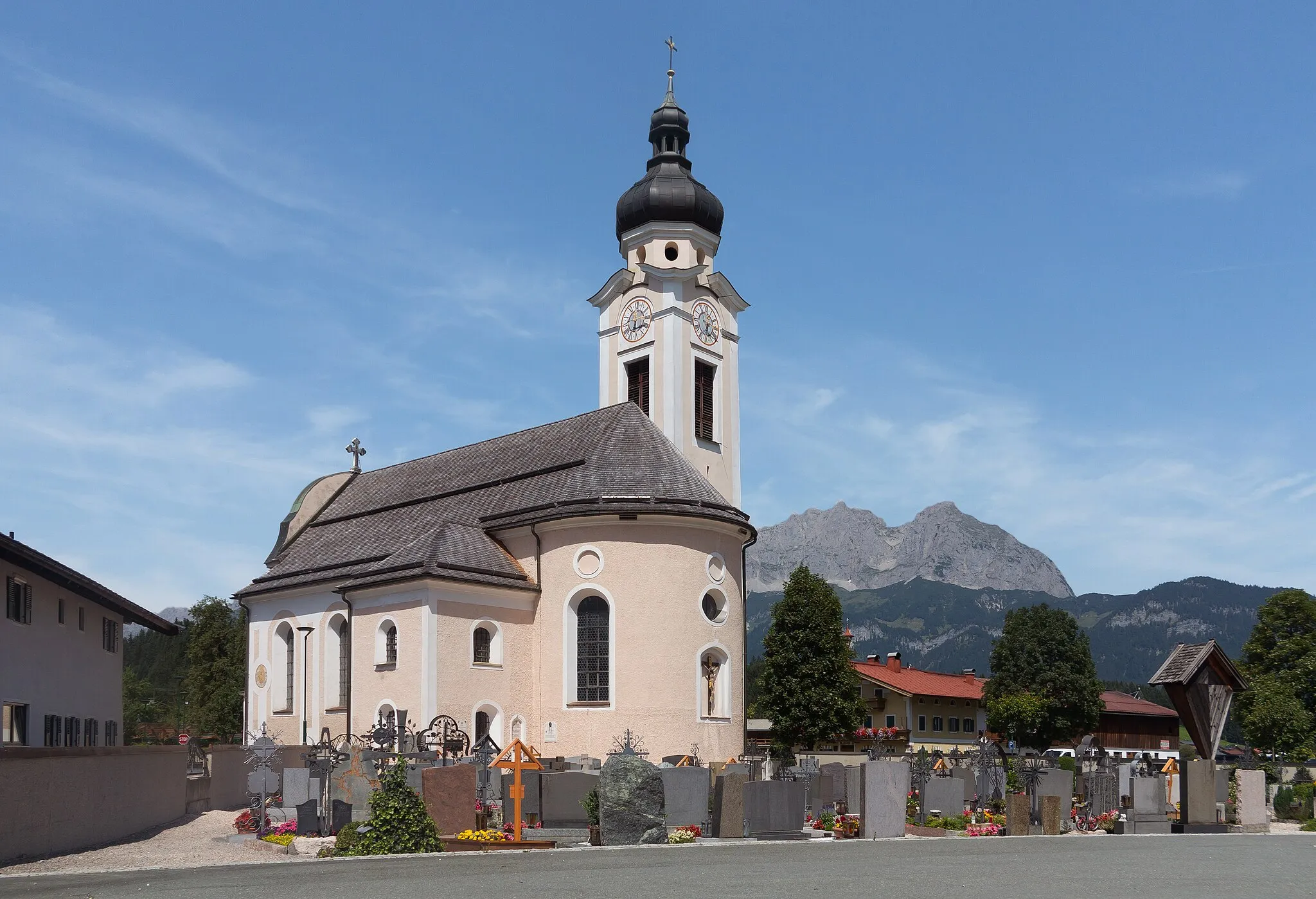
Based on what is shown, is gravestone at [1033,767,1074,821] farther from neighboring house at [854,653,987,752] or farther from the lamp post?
neighboring house at [854,653,987,752]

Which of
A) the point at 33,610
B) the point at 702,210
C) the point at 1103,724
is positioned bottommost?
the point at 1103,724

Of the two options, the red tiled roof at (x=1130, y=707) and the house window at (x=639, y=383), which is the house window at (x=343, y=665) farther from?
the red tiled roof at (x=1130, y=707)

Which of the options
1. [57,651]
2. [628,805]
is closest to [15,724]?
[57,651]

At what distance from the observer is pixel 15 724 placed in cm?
2431

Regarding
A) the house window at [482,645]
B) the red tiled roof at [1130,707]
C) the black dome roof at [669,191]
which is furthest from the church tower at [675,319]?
the red tiled roof at [1130,707]

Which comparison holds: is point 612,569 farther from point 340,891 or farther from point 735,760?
point 340,891

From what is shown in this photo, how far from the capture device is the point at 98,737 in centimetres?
3064

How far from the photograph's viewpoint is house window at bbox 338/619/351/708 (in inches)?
1527

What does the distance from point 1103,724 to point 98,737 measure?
75.5m

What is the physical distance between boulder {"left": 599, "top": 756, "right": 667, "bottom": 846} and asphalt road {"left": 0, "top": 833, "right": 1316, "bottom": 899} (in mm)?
810

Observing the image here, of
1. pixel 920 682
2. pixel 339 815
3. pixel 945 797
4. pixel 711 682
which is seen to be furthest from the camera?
pixel 920 682

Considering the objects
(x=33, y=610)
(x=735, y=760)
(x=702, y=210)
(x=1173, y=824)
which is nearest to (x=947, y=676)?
(x=702, y=210)

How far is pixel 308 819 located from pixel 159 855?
3299 millimetres

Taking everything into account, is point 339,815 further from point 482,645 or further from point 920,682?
point 920,682
